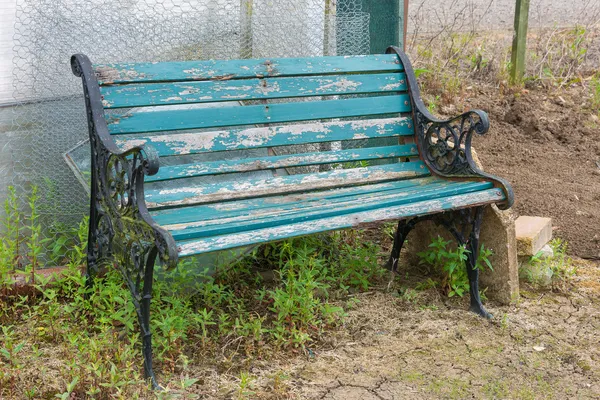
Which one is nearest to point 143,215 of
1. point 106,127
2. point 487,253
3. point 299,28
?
point 106,127

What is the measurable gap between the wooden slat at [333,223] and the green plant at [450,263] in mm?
327

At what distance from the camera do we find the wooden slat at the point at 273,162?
10.6 ft

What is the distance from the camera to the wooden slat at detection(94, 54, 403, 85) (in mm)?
3201

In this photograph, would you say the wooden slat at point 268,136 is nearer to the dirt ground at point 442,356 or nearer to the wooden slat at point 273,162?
the wooden slat at point 273,162

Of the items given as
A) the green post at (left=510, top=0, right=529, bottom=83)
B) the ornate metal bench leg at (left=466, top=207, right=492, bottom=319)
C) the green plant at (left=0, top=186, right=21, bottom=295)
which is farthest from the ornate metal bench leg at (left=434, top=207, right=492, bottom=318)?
the green post at (left=510, top=0, right=529, bottom=83)

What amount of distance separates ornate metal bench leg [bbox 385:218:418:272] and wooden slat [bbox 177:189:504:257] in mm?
508

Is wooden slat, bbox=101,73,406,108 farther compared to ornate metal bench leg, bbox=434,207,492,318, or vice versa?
ornate metal bench leg, bbox=434,207,492,318

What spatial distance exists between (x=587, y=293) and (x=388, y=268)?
1047 millimetres

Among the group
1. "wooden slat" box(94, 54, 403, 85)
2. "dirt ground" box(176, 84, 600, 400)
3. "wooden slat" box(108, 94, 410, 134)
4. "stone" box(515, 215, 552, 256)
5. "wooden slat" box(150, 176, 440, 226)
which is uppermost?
"wooden slat" box(94, 54, 403, 85)

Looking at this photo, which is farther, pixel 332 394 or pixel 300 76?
pixel 300 76

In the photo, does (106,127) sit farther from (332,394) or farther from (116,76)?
(332,394)

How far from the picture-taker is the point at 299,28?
4.46 m

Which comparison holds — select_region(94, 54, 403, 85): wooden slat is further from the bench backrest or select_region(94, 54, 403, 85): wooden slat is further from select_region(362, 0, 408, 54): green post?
select_region(362, 0, 408, 54): green post

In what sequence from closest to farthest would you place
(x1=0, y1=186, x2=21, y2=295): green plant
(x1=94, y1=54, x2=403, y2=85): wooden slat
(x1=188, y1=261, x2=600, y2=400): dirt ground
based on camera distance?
(x1=188, y1=261, x2=600, y2=400): dirt ground, (x1=94, y1=54, x2=403, y2=85): wooden slat, (x1=0, y1=186, x2=21, y2=295): green plant
